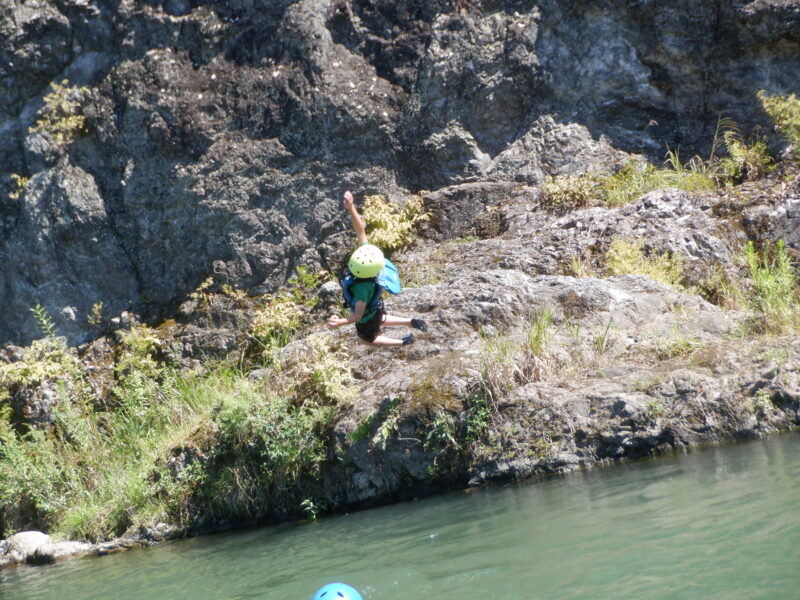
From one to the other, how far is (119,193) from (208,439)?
277 inches

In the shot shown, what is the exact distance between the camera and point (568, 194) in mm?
11797

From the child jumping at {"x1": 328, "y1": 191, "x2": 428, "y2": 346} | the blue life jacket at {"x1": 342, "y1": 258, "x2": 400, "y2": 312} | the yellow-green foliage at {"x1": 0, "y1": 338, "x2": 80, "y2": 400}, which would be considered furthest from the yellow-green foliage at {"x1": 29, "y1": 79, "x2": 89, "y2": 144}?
the blue life jacket at {"x1": 342, "y1": 258, "x2": 400, "y2": 312}

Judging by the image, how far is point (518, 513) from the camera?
6.08 m

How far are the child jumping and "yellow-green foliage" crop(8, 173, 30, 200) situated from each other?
29.8ft

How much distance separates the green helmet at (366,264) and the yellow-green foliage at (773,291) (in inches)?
171

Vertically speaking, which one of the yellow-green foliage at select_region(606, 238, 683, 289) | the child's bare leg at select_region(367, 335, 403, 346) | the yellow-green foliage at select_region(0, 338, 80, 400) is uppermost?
the yellow-green foliage at select_region(0, 338, 80, 400)

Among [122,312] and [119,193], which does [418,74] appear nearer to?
[119,193]

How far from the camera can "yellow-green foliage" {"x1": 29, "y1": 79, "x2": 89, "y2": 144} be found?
46.1ft

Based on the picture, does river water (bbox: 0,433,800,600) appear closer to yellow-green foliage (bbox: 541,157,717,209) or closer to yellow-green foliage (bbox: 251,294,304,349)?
yellow-green foliage (bbox: 251,294,304,349)

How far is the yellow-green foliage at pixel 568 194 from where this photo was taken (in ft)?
38.7

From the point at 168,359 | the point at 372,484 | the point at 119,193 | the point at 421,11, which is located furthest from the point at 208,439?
the point at 421,11

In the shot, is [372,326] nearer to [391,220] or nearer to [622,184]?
[391,220]

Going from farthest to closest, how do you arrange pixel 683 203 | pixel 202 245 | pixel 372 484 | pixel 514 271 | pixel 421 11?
pixel 421 11, pixel 202 245, pixel 683 203, pixel 514 271, pixel 372 484

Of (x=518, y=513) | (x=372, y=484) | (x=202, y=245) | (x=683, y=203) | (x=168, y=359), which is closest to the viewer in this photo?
(x=518, y=513)
